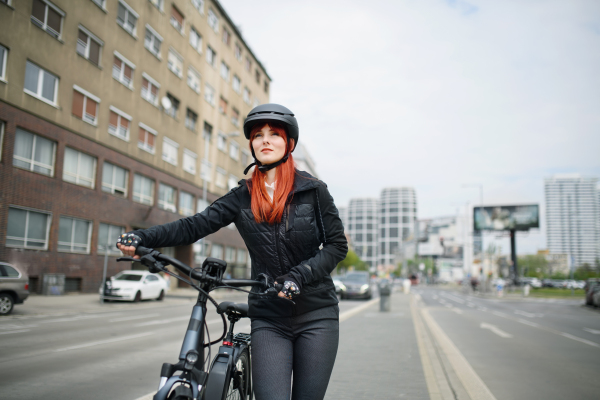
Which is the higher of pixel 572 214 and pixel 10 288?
pixel 572 214

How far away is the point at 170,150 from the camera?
32.4 m

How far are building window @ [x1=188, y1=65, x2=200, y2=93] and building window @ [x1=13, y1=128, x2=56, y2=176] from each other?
15290 mm

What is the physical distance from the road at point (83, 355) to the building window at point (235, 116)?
3253 centimetres

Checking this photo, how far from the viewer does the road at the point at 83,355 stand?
530cm

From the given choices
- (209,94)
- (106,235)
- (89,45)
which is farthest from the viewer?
(209,94)

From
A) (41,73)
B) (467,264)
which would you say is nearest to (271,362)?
(41,73)

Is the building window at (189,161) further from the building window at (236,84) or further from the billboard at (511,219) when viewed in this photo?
the billboard at (511,219)

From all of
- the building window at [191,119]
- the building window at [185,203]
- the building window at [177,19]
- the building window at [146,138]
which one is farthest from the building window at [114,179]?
the building window at [177,19]

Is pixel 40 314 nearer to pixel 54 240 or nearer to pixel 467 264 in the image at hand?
pixel 54 240

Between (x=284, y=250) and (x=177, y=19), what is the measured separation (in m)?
34.0

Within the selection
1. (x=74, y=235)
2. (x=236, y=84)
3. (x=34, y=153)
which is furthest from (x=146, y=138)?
(x=236, y=84)

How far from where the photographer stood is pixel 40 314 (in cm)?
1395

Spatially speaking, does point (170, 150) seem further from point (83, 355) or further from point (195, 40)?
point (83, 355)

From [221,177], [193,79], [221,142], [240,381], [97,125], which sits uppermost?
[193,79]
